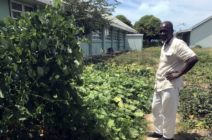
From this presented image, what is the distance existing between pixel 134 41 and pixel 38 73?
121 feet

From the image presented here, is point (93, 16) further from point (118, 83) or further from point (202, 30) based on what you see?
point (202, 30)

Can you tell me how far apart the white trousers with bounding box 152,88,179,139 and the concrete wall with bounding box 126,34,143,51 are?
32832mm

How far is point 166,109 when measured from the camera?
15.9ft

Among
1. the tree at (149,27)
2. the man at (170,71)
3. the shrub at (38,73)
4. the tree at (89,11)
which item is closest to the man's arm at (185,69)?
the man at (170,71)

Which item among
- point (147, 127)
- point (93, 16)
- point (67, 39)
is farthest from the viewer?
point (93, 16)

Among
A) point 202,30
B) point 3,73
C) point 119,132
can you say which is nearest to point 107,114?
point 119,132

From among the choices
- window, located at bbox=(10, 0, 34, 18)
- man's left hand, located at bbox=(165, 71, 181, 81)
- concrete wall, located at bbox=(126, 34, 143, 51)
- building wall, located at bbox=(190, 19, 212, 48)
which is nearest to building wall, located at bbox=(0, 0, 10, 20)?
window, located at bbox=(10, 0, 34, 18)

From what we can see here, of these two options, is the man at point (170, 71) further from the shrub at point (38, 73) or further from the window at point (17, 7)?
the window at point (17, 7)

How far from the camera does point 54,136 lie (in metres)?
4.30

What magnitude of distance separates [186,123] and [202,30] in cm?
3897

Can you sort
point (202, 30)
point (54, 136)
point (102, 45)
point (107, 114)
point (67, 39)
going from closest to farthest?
point (67, 39) < point (54, 136) < point (107, 114) < point (102, 45) < point (202, 30)

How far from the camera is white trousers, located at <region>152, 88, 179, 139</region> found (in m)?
4.77

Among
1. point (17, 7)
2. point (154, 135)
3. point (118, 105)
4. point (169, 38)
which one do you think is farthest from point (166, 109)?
point (17, 7)

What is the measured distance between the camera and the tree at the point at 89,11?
17.0 metres
